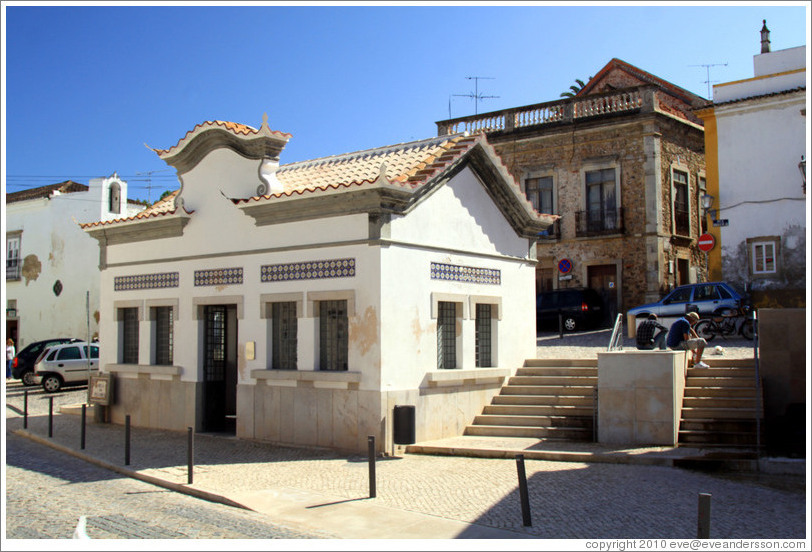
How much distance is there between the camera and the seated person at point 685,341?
49.5 ft

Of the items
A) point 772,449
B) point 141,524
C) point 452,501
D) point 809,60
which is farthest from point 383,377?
point 809,60

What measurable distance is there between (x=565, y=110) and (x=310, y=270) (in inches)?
761

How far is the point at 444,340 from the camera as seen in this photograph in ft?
49.9

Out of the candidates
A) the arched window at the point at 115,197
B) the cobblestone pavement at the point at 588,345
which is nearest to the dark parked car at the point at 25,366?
the arched window at the point at 115,197

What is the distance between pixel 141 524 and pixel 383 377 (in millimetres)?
5315

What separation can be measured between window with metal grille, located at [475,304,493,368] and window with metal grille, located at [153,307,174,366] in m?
6.85

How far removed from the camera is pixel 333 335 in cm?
1448

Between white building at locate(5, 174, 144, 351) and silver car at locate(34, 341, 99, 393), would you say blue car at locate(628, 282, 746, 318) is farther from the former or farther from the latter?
white building at locate(5, 174, 144, 351)

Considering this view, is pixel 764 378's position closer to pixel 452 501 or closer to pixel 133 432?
pixel 452 501

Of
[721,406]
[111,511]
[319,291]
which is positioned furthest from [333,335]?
[721,406]

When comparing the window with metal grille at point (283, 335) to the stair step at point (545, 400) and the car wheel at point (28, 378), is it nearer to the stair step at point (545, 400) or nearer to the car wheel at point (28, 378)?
the stair step at point (545, 400)

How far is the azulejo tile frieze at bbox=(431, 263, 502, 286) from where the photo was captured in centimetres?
1481

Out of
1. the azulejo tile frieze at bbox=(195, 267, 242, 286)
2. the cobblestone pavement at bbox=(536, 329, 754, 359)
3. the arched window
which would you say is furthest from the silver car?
the cobblestone pavement at bbox=(536, 329, 754, 359)

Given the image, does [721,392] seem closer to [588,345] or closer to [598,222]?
[588,345]
